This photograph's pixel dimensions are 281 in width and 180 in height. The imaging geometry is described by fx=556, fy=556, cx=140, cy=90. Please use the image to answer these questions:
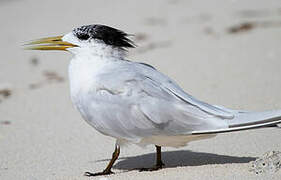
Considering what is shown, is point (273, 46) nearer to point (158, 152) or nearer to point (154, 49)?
point (154, 49)

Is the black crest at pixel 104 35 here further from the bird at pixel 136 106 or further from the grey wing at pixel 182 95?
the grey wing at pixel 182 95

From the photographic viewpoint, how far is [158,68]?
756 centimetres

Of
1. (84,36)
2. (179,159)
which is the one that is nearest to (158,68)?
(179,159)

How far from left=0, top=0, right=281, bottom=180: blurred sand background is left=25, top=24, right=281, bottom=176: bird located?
1.09 feet

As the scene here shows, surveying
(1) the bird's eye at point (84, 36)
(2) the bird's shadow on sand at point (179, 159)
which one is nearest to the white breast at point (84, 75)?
(1) the bird's eye at point (84, 36)

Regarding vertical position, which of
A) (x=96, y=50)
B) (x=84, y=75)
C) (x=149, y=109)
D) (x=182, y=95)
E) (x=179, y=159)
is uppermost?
(x=96, y=50)

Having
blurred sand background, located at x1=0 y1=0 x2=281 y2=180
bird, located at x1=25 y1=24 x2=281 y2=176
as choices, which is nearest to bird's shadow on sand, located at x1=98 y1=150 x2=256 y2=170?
blurred sand background, located at x1=0 y1=0 x2=281 y2=180

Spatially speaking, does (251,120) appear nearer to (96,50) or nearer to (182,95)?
(182,95)

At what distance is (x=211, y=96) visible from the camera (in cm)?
642

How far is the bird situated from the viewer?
422 centimetres

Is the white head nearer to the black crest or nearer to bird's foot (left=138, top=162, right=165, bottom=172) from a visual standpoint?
the black crest

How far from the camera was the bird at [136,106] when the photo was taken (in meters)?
4.22

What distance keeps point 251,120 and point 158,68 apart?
3687 mm

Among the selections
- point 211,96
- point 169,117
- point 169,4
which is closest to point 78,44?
point 169,117
